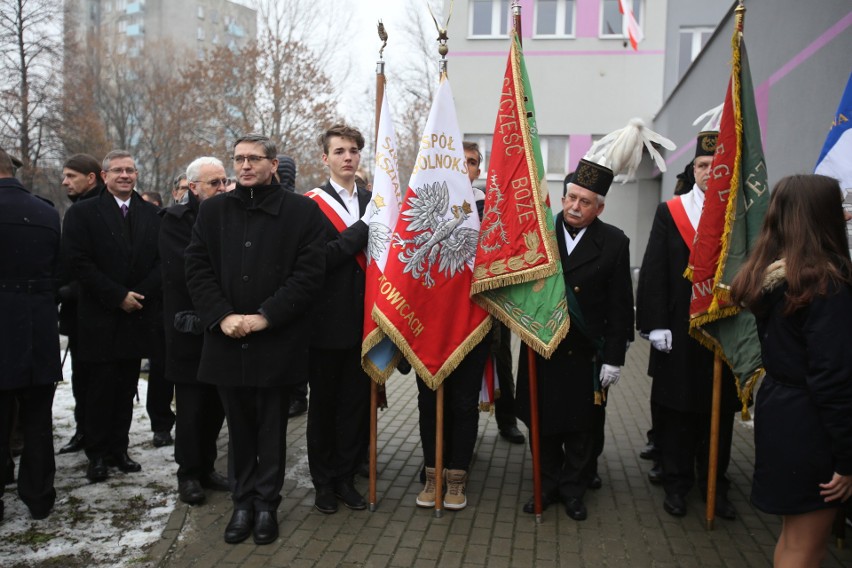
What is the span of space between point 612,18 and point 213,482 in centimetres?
1803

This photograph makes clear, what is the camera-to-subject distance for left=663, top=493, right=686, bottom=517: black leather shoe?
167 inches

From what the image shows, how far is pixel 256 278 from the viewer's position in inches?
153

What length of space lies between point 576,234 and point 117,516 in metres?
3.30

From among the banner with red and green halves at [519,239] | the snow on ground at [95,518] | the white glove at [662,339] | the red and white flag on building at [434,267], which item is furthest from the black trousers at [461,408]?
the snow on ground at [95,518]

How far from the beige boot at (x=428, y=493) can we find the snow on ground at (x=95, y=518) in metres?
1.54

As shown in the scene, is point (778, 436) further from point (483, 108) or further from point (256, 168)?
point (483, 108)

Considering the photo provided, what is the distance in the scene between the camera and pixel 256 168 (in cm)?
394

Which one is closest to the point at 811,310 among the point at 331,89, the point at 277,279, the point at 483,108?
the point at 277,279

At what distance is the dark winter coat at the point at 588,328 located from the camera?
4246mm

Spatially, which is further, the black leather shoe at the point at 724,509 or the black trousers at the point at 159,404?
the black trousers at the point at 159,404

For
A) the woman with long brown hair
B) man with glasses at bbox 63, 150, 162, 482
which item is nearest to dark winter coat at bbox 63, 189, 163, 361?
man with glasses at bbox 63, 150, 162, 482

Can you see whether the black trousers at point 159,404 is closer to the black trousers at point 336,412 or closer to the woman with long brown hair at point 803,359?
the black trousers at point 336,412

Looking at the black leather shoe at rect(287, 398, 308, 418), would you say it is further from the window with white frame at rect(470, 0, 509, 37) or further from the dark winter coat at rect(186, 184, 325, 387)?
the window with white frame at rect(470, 0, 509, 37)

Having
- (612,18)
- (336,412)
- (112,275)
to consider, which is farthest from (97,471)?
(612,18)
